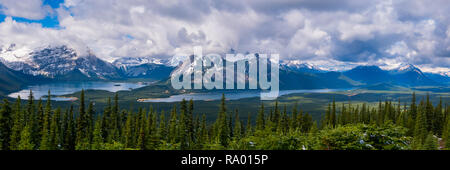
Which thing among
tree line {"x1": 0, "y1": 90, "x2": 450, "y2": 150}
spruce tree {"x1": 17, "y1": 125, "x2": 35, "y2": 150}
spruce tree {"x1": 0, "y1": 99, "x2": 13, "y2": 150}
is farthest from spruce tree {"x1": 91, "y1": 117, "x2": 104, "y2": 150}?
spruce tree {"x1": 0, "y1": 99, "x2": 13, "y2": 150}

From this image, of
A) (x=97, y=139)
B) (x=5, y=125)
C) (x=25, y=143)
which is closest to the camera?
(x=25, y=143)

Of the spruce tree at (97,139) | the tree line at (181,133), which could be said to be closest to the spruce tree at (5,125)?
the tree line at (181,133)

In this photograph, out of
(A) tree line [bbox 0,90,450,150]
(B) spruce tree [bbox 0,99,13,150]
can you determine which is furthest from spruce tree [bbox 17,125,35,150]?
(B) spruce tree [bbox 0,99,13,150]

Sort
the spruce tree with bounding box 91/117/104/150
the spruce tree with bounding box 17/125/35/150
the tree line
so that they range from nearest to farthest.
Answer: the tree line, the spruce tree with bounding box 91/117/104/150, the spruce tree with bounding box 17/125/35/150

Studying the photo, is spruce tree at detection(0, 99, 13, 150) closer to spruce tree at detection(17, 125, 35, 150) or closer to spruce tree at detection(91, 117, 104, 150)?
spruce tree at detection(17, 125, 35, 150)

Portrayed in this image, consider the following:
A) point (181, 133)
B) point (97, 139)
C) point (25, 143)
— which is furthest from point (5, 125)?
point (181, 133)

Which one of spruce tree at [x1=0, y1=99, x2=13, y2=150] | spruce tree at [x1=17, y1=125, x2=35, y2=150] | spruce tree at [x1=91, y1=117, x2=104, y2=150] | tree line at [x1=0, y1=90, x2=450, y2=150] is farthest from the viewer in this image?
spruce tree at [x1=0, y1=99, x2=13, y2=150]

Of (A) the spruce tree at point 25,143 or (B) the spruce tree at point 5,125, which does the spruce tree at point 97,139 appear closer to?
(A) the spruce tree at point 25,143

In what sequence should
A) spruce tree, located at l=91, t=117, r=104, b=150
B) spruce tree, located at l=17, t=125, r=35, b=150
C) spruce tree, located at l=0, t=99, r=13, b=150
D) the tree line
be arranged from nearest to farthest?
1. the tree line
2. spruce tree, located at l=91, t=117, r=104, b=150
3. spruce tree, located at l=17, t=125, r=35, b=150
4. spruce tree, located at l=0, t=99, r=13, b=150

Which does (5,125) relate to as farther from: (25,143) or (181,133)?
(181,133)

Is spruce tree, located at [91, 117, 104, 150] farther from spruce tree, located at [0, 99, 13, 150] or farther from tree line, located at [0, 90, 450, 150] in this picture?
spruce tree, located at [0, 99, 13, 150]

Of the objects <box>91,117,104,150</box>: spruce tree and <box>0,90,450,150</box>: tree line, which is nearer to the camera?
<box>0,90,450,150</box>: tree line

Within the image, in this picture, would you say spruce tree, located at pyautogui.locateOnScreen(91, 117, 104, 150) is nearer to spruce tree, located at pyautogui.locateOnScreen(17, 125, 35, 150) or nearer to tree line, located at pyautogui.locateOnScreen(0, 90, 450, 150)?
tree line, located at pyautogui.locateOnScreen(0, 90, 450, 150)

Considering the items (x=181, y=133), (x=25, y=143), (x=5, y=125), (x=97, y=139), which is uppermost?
(x=5, y=125)
